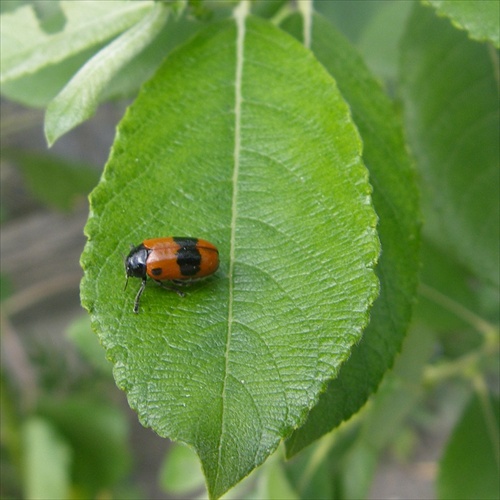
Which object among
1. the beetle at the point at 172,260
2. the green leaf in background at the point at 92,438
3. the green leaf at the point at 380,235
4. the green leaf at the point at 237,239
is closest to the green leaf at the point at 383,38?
Result: the green leaf at the point at 380,235

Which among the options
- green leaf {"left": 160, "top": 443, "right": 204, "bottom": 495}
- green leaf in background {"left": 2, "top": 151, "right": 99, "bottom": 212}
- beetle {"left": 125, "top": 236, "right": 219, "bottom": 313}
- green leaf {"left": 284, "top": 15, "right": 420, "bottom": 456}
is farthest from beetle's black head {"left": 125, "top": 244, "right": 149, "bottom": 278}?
green leaf in background {"left": 2, "top": 151, "right": 99, "bottom": 212}

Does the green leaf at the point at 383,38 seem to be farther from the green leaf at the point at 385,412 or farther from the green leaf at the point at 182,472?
the green leaf at the point at 182,472

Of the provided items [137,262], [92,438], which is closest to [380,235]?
[137,262]

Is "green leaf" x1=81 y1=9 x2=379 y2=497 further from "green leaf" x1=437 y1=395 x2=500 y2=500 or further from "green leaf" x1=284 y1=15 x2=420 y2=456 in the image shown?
"green leaf" x1=437 y1=395 x2=500 y2=500

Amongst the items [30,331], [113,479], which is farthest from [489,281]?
[30,331]

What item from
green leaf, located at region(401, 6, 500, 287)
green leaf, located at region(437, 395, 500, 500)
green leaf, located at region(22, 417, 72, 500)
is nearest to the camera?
green leaf, located at region(401, 6, 500, 287)

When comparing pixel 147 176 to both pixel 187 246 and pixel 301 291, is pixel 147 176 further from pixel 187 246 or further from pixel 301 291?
pixel 301 291

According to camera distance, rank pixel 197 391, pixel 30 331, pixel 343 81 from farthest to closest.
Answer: pixel 30 331 < pixel 343 81 < pixel 197 391
